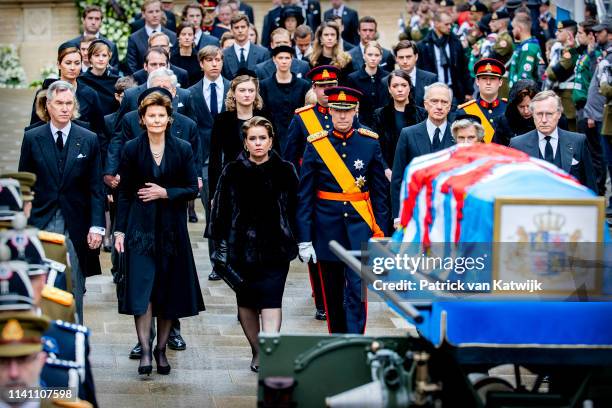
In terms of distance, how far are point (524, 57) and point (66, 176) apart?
310 inches

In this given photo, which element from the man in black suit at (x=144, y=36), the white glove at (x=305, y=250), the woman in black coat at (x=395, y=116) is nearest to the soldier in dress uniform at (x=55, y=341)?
the white glove at (x=305, y=250)

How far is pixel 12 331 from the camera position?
5902mm

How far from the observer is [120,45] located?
23.0 m

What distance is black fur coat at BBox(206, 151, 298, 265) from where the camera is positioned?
9602 mm

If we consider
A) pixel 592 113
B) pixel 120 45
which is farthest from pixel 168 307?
pixel 120 45

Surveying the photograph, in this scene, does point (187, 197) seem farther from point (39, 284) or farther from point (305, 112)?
point (39, 284)

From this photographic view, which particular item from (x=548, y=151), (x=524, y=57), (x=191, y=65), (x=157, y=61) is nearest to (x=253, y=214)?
(x=548, y=151)

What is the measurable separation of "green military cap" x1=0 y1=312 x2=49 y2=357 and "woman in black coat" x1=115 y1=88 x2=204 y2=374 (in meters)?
3.71

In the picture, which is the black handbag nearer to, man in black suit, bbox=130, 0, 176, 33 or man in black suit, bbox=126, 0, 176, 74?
man in black suit, bbox=126, 0, 176, 74

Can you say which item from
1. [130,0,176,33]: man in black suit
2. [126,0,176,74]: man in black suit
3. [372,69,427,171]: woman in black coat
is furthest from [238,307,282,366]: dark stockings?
[130,0,176,33]: man in black suit

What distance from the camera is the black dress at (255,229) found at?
961 centimetres

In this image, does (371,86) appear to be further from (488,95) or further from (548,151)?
(548,151)

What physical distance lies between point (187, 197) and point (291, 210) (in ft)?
2.46

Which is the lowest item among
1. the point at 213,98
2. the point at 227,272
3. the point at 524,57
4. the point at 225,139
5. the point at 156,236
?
the point at 227,272
